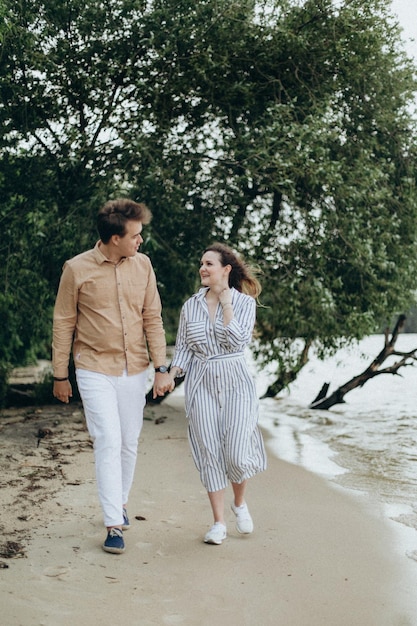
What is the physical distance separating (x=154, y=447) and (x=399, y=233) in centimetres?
579

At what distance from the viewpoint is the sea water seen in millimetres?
7734

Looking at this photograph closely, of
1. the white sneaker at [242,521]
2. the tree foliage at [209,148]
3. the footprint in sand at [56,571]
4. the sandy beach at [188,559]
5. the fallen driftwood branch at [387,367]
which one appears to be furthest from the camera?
the fallen driftwood branch at [387,367]

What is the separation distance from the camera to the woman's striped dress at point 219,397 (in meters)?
5.16

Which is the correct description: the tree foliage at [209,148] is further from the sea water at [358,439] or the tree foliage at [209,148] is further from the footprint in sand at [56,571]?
the footprint in sand at [56,571]

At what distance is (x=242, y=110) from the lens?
10953mm

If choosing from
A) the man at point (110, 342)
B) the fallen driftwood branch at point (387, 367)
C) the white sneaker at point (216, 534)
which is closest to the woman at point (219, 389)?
the white sneaker at point (216, 534)

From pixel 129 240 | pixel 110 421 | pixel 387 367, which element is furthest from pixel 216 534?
pixel 387 367

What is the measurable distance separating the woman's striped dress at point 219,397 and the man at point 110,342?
0.81ft

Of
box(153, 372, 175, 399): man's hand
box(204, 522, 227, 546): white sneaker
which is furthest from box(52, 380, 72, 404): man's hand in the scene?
box(204, 522, 227, 546): white sneaker

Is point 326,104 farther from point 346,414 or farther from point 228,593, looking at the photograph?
point 228,593

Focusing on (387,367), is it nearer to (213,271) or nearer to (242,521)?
(242,521)

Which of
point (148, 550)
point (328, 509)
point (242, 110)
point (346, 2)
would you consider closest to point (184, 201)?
point (242, 110)

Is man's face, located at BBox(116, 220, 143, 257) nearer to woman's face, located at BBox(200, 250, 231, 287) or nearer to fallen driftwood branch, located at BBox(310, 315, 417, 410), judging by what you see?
woman's face, located at BBox(200, 250, 231, 287)

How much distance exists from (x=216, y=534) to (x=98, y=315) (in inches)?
64.7
